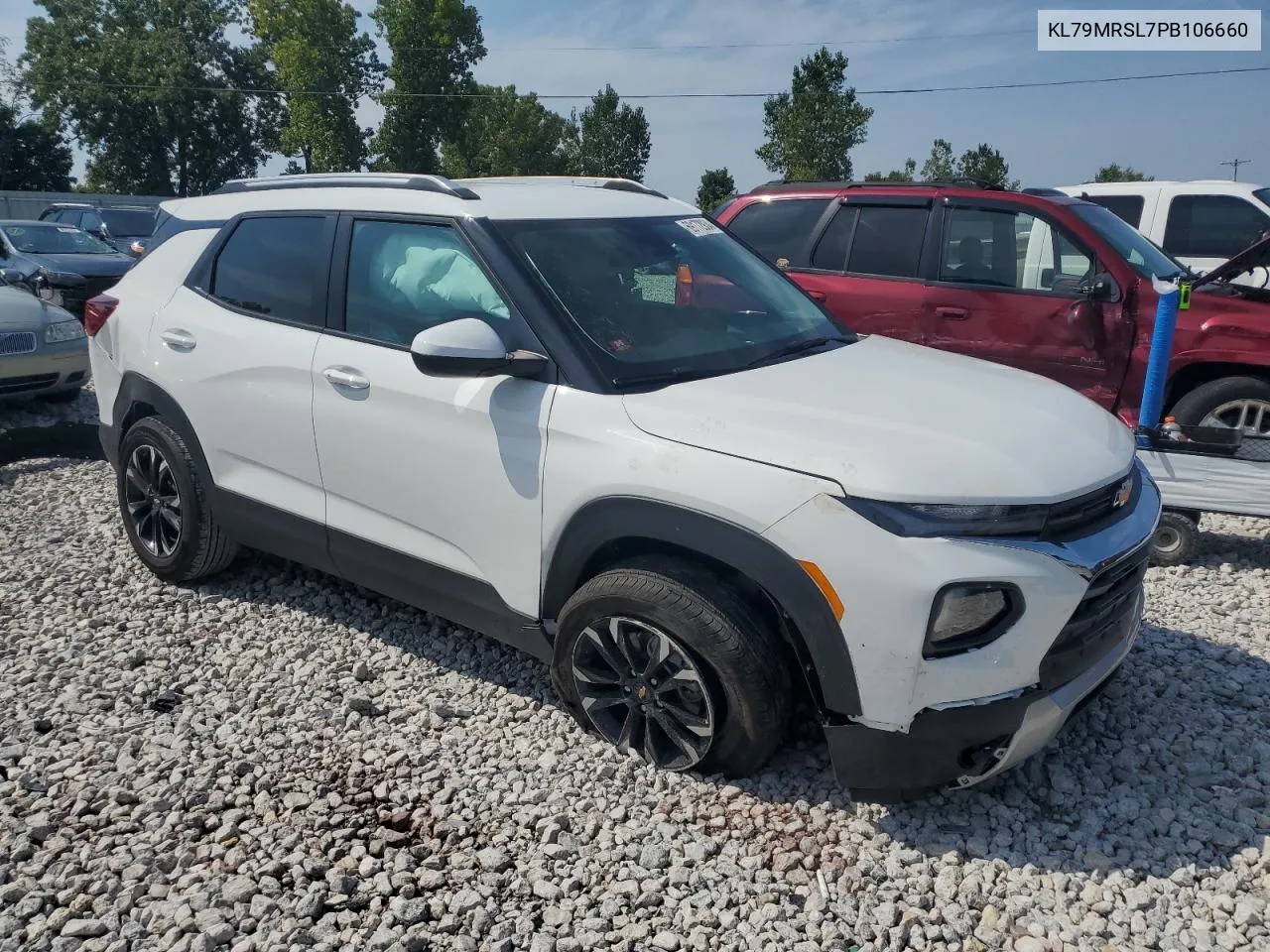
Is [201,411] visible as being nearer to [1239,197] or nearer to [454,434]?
[454,434]

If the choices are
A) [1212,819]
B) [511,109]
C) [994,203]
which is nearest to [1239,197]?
[994,203]

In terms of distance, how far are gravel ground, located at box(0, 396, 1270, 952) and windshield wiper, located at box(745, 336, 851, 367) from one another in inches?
52.3

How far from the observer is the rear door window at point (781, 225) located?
712 cm

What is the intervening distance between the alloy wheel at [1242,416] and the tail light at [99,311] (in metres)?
5.88

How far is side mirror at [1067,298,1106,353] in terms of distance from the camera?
602 cm

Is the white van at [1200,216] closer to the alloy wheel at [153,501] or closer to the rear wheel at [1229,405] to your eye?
Answer: the rear wheel at [1229,405]

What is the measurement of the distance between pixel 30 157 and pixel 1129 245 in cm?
6018

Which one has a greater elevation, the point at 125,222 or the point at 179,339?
the point at 125,222

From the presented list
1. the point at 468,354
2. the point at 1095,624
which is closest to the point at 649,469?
the point at 468,354

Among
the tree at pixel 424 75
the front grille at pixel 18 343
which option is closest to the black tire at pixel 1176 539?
the front grille at pixel 18 343

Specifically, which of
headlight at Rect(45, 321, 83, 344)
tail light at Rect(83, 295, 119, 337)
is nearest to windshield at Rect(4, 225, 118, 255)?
headlight at Rect(45, 321, 83, 344)

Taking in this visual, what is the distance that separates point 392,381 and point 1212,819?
2.97 m

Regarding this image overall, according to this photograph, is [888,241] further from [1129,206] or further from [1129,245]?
[1129,206]

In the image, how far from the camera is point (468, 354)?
118 inches
